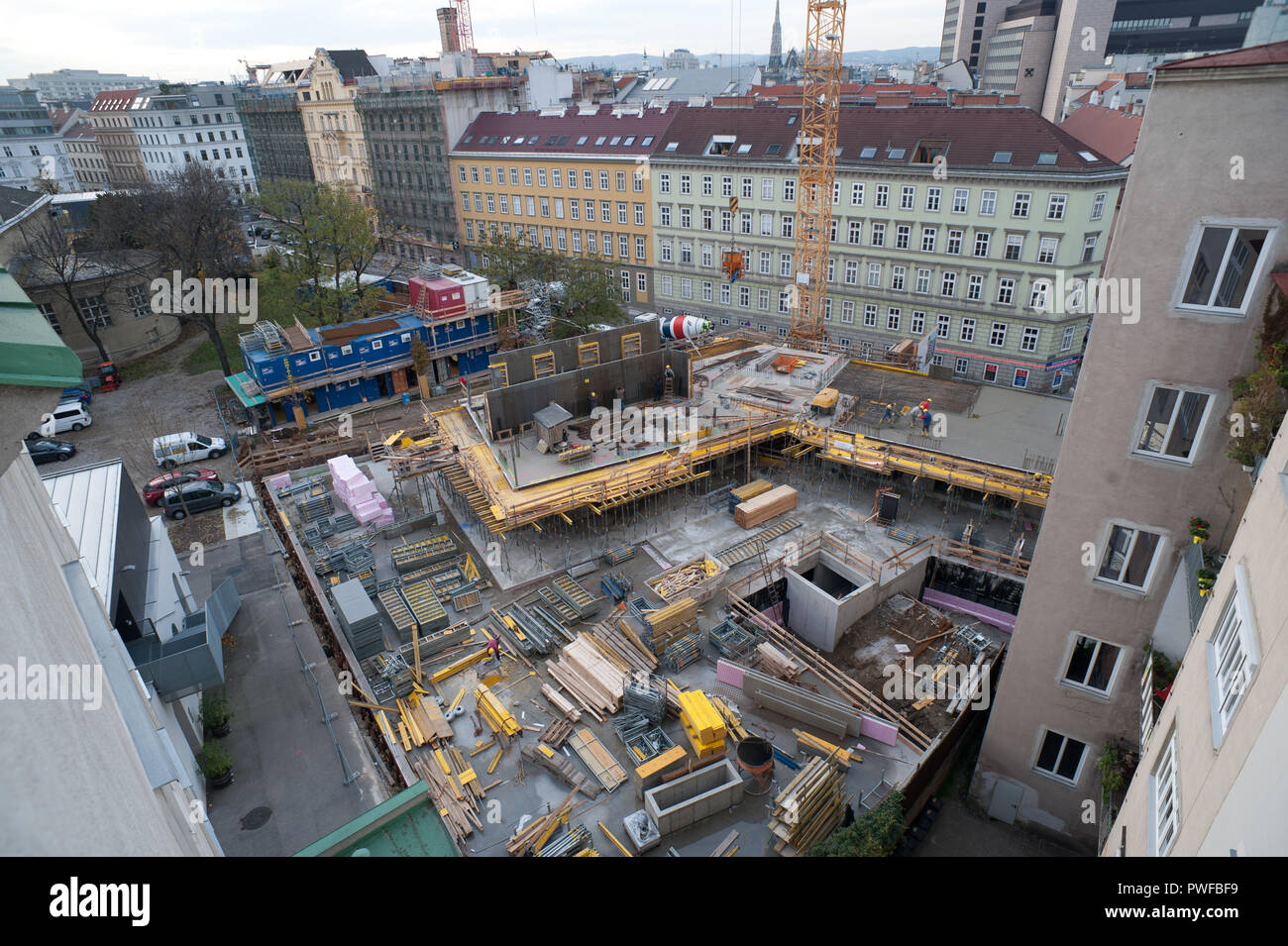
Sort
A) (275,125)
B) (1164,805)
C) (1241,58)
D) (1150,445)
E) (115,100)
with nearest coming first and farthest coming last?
1. (1164,805)
2. (1241,58)
3. (1150,445)
4. (275,125)
5. (115,100)

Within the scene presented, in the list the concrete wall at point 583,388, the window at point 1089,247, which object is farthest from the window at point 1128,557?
the window at point 1089,247

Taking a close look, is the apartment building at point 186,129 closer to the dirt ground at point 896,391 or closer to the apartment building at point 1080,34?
the dirt ground at point 896,391

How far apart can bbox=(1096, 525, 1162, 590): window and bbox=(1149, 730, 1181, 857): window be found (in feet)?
21.3

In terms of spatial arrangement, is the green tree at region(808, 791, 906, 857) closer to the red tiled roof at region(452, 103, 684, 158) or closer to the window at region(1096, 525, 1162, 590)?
the window at region(1096, 525, 1162, 590)

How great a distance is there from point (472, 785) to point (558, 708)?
3.27 meters

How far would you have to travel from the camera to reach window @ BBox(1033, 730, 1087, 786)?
17891 millimetres

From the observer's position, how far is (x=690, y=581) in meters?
25.0

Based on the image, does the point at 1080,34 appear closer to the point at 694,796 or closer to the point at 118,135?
the point at 694,796

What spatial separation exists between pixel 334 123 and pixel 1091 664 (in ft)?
300

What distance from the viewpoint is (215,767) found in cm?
1867

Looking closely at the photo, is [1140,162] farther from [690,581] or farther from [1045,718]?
[690,581]

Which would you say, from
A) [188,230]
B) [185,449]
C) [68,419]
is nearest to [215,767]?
[185,449]
